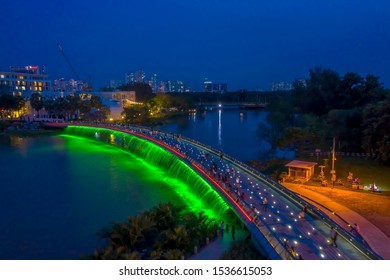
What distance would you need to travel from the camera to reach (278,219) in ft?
51.8

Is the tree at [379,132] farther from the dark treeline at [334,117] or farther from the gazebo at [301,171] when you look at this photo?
the gazebo at [301,171]

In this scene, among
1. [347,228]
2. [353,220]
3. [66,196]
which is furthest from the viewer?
[66,196]

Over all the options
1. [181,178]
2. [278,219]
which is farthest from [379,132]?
[278,219]

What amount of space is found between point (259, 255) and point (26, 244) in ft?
35.7

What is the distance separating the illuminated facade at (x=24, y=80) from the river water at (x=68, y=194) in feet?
160

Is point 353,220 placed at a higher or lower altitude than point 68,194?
higher

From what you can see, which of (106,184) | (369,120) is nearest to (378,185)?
(369,120)

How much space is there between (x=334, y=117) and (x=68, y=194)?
1052 inches

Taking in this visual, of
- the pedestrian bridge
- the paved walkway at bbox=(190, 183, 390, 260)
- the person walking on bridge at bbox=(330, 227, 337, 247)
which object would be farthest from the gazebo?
the person walking on bridge at bbox=(330, 227, 337, 247)

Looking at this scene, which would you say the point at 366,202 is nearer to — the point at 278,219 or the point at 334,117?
the point at 278,219

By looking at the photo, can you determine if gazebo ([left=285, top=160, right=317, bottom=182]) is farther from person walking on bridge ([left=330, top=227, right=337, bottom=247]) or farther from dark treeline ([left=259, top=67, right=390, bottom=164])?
person walking on bridge ([left=330, top=227, right=337, bottom=247])

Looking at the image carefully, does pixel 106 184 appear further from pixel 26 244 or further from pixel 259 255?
pixel 259 255

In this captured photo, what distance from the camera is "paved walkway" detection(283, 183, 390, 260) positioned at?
1446cm
